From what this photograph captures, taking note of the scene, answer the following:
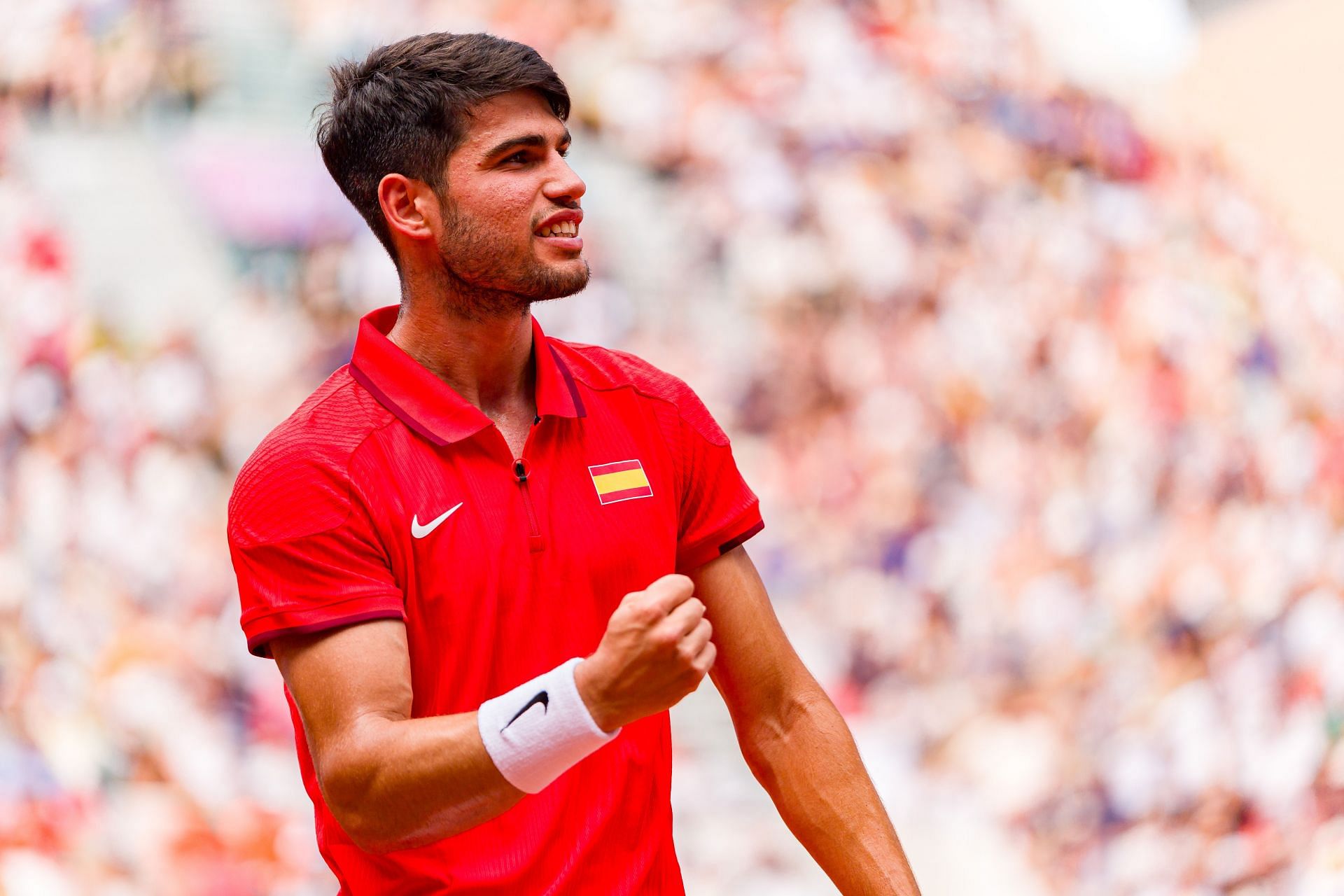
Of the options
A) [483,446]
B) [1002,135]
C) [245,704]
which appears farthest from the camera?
[1002,135]

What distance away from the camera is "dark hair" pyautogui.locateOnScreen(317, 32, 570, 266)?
72.4 inches

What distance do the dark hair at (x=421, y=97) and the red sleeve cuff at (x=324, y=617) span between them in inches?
22.0

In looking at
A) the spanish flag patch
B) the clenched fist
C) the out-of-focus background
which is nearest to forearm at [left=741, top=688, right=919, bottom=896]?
the spanish flag patch

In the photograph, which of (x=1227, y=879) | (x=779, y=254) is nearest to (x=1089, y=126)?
(x=779, y=254)

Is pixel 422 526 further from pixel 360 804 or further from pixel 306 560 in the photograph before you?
pixel 360 804

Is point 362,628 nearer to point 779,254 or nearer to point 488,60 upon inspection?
point 488,60

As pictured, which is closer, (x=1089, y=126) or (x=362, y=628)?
(x=362, y=628)

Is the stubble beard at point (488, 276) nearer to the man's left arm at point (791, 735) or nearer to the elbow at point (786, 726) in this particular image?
the man's left arm at point (791, 735)

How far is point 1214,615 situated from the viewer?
4.18 meters

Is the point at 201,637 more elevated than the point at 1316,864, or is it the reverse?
the point at 201,637

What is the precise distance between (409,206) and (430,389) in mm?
273

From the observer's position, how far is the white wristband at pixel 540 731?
1464 mm

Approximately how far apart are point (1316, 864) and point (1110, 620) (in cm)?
88

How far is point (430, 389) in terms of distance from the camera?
1772 millimetres
